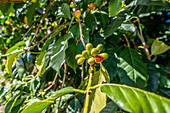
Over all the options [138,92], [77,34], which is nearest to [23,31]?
[77,34]

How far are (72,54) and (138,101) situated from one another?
1.52ft

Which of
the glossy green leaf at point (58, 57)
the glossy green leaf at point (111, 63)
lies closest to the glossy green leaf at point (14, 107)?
the glossy green leaf at point (58, 57)

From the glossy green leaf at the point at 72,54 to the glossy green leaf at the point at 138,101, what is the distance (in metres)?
0.37

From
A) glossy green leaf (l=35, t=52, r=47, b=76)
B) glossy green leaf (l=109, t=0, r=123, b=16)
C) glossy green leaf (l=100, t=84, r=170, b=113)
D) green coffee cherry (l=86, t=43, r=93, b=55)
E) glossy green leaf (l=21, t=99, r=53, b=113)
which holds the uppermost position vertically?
glossy green leaf (l=109, t=0, r=123, b=16)

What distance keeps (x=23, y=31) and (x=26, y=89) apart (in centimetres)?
88

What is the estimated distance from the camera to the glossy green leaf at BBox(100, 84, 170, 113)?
32cm

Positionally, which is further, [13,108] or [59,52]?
[13,108]

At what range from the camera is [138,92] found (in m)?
0.36

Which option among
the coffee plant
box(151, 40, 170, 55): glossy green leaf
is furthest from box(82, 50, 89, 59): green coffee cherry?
box(151, 40, 170, 55): glossy green leaf

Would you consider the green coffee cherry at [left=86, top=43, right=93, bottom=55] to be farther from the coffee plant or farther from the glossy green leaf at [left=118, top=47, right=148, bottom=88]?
the glossy green leaf at [left=118, top=47, right=148, bottom=88]

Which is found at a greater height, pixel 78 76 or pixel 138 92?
pixel 138 92

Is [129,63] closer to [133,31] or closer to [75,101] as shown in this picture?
[133,31]

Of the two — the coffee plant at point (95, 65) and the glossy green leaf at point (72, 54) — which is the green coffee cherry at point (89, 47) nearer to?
the coffee plant at point (95, 65)

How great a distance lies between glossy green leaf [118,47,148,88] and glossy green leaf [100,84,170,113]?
13.6 inches
